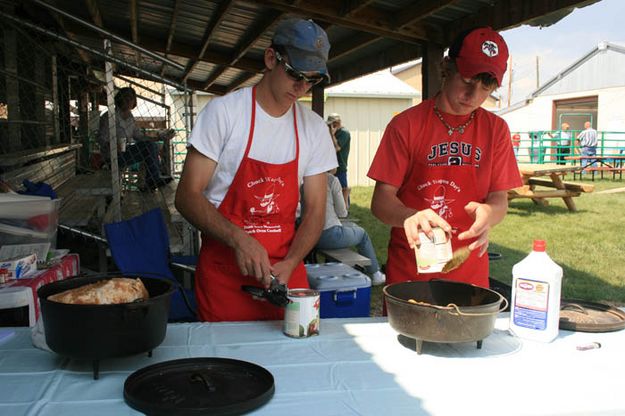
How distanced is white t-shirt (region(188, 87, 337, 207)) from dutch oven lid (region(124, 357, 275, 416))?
0.81m

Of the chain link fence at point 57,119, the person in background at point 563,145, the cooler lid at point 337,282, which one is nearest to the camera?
the cooler lid at point 337,282

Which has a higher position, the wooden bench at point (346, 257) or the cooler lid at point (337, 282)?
the cooler lid at point (337, 282)

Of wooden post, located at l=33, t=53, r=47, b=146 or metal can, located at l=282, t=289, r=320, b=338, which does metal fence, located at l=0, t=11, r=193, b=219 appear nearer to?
wooden post, located at l=33, t=53, r=47, b=146

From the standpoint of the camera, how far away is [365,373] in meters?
1.57

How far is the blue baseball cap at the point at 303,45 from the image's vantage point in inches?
80.7

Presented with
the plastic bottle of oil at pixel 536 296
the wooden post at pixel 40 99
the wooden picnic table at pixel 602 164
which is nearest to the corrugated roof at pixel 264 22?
the wooden post at pixel 40 99

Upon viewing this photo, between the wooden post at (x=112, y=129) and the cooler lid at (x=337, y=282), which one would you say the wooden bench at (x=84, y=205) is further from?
the cooler lid at (x=337, y=282)

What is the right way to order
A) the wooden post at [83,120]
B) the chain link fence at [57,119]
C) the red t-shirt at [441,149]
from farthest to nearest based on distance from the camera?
the wooden post at [83,120] < the chain link fence at [57,119] < the red t-shirt at [441,149]

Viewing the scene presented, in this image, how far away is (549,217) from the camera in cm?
1077

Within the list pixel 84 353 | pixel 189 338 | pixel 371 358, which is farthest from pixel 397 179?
Result: pixel 84 353

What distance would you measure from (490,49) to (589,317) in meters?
1.00

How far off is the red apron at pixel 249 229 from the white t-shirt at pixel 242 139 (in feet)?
0.08

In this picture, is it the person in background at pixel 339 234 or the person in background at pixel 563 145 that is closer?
the person in background at pixel 339 234

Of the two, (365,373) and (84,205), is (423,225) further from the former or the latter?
(84,205)
